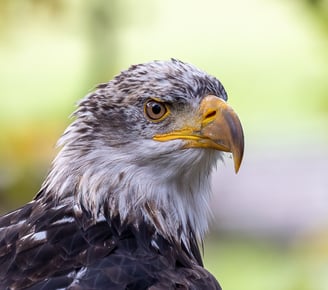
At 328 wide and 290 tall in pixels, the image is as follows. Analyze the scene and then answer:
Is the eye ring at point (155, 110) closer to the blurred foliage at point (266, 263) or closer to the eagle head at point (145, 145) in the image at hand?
the eagle head at point (145, 145)

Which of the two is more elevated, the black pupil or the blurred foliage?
the black pupil

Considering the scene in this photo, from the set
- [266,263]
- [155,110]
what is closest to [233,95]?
[266,263]

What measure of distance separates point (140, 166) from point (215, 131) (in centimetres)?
42

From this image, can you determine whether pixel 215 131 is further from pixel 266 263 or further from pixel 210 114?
pixel 266 263

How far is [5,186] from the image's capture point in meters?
8.98

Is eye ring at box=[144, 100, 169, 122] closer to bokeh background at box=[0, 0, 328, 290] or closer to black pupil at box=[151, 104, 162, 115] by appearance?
black pupil at box=[151, 104, 162, 115]

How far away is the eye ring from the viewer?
5180mm

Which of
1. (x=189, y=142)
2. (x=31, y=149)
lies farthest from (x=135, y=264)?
(x=31, y=149)

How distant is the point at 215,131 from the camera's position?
16.8 ft

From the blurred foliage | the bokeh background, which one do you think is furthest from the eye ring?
the blurred foliage

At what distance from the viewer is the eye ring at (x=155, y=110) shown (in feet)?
17.0

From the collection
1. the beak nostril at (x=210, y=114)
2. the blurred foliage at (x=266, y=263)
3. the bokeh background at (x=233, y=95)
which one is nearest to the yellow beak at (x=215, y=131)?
the beak nostril at (x=210, y=114)

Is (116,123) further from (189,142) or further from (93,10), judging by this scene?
(93,10)

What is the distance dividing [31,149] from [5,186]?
3.69ft
